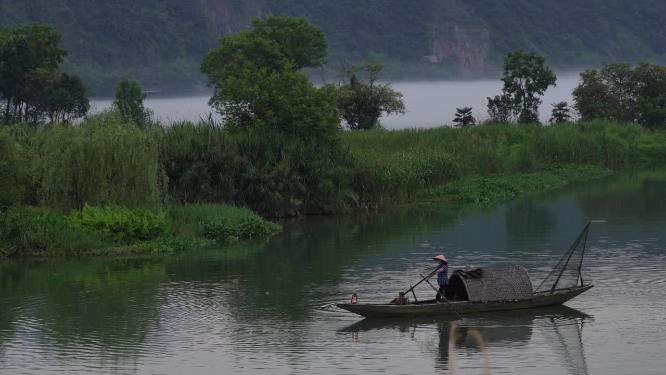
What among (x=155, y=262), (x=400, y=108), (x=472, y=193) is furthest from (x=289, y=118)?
(x=400, y=108)

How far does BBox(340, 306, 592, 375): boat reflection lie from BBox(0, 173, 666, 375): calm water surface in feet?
0.14

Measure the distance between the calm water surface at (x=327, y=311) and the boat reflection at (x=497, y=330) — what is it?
0.04 meters

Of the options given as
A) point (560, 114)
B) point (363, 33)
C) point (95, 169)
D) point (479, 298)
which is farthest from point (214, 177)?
point (363, 33)

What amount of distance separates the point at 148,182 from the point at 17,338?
46.1ft

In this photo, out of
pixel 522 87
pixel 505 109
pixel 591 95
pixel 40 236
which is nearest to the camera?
pixel 40 236

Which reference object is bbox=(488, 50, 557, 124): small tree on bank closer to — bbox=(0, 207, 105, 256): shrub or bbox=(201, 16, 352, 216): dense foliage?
bbox=(201, 16, 352, 216): dense foliage

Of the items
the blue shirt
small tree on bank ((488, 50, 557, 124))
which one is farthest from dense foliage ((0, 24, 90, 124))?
the blue shirt

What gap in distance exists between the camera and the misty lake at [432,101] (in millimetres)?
129250

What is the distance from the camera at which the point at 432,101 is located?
168 metres

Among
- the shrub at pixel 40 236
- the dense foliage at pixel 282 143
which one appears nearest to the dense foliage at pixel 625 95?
the dense foliage at pixel 282 143

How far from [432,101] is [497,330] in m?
142

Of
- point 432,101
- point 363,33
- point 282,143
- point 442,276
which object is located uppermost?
point 363,33

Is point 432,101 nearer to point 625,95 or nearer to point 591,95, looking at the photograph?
point 625,95

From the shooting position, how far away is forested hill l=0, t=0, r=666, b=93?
472 ft
